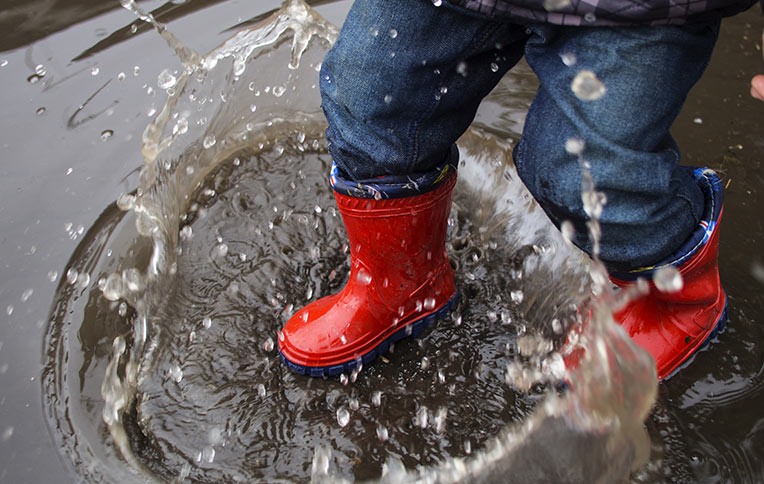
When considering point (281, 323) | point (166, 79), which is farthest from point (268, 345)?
point (166, 79)

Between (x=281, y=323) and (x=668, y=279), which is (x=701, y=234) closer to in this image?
(x=668, y=279)

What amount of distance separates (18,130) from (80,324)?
78 cm

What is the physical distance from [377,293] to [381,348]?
0.42 ft

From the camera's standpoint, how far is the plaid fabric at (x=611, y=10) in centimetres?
93

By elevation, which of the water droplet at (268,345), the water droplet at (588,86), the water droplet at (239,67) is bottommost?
the water droplet at (268,345)

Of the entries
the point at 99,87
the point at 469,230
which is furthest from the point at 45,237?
the point at 469,230

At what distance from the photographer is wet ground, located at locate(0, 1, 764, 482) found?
1.29 metres

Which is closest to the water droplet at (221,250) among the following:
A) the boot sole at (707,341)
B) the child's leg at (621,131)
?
the child's leg at (621,131)

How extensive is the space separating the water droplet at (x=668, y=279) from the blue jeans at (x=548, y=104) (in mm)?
40

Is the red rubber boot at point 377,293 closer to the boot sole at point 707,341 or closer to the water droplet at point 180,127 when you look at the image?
the boot sole at point 707,341

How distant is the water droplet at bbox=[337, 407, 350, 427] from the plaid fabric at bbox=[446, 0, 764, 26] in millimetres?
801

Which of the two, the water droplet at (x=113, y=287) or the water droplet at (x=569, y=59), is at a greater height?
the water droplet at (x=569, y=59)

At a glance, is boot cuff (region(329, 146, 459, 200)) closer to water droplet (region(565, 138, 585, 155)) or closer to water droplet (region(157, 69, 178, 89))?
water droplet (region(565, 138, 585, 155))

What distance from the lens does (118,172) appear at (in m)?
1.87
